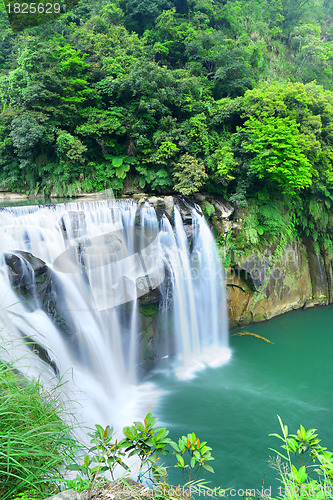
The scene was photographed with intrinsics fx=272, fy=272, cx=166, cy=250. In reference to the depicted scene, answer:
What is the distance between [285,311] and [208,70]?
475 inches

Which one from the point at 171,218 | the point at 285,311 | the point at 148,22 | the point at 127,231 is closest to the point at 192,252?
the point at 171,218

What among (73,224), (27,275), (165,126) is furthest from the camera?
(165,126)

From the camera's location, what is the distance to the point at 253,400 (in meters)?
6.71

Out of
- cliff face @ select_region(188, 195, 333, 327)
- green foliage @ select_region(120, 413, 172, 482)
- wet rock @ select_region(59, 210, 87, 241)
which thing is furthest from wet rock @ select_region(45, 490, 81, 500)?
cliff face @ select_region(188, 195, 333, 327)

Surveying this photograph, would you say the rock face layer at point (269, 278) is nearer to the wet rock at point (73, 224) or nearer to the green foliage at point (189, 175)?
the green foliage at point (189, 175)

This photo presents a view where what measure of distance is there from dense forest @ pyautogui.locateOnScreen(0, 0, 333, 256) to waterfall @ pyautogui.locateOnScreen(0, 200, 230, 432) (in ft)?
7.67

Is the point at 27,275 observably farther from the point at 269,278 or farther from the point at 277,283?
the point at 277,283

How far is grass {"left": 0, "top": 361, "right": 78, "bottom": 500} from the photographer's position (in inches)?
59.5

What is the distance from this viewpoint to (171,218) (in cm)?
858

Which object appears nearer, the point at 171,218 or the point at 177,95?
the point at 171,218

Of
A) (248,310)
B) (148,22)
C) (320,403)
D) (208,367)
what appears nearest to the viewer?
(320,403)

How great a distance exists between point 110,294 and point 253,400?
4.44m

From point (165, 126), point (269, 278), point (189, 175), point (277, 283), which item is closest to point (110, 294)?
point (189, 175)

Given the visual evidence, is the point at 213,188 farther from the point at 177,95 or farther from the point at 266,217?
the point at 177,95
